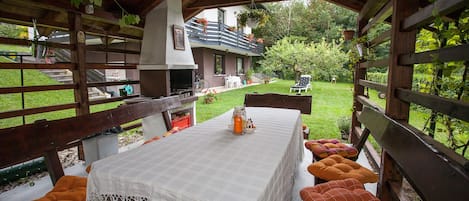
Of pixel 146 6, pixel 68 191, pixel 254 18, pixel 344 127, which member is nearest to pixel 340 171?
pixel 68 191

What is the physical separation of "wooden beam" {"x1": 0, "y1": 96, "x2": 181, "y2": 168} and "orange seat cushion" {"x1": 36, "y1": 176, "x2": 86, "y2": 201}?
1.23 ft

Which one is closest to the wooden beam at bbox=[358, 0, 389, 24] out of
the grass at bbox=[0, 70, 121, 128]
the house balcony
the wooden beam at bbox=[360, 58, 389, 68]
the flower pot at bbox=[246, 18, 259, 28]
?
the wooden beam at bbox=[360, 58, 389, 68]

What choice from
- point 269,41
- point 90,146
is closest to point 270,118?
point 90,146

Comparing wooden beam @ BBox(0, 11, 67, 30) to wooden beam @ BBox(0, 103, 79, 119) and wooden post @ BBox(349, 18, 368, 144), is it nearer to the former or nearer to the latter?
wooden beam @ BBox(0, 103, 79, 119)

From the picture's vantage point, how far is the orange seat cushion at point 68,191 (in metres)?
1.47

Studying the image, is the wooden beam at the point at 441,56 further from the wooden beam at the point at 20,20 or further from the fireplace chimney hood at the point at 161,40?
the wooden beam at the point at 20,20

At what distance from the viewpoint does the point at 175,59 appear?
410 cm

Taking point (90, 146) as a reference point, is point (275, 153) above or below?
above

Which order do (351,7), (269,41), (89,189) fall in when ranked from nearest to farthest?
(89,189), (351,7), (269,41)

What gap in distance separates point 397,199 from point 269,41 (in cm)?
1560

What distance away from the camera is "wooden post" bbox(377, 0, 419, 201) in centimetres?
168

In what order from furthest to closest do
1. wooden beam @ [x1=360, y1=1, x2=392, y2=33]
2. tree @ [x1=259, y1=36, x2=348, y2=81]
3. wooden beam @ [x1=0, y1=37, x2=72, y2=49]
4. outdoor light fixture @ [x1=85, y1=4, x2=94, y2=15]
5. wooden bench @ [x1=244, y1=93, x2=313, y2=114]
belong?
tree @ [x1=259, y1=36, x2=348, y2=81] → wooden bench @ [x1=244, y1=93, x2=313, y2=114] → outdoor light fixture @ [x1=85, y1=4, x2=94, y2=15] → wooden beam @ [x1=0, y1=37, x2=72, y2=49] → wooden beam @ [x1=360, y1=1, x2=392, y2=33]

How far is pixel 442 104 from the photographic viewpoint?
1145 mm

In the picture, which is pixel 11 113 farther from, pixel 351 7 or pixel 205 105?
pixel 205 105
